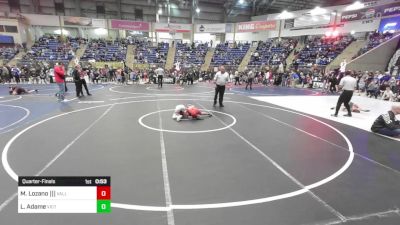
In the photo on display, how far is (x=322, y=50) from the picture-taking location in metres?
27.0

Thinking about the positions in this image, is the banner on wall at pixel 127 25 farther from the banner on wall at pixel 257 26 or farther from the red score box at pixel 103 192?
the red score box at pixel 103 192

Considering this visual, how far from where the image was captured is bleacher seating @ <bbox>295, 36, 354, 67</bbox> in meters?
25.4

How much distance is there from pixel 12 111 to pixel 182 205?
862 cm

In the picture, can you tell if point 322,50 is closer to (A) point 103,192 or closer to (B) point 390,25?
(B) point 390,25

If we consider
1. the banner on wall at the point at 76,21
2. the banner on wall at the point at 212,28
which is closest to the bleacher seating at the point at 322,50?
the banner on wall at the point at 212,28

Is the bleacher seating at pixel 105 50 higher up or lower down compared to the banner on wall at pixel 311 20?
lower down

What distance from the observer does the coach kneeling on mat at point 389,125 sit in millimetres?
6652

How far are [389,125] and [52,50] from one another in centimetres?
3217

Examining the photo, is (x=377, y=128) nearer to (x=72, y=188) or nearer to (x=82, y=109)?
(x=72, y=188)

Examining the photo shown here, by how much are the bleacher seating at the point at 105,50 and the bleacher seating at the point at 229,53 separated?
11.2m

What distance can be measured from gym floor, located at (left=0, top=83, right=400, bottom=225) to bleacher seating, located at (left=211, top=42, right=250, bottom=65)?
23.1 meters
